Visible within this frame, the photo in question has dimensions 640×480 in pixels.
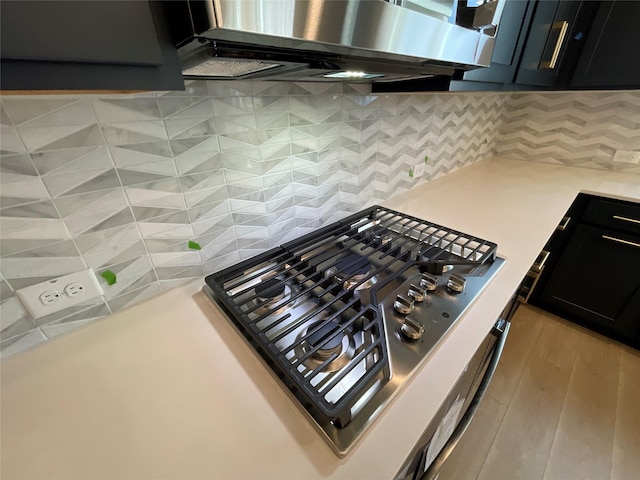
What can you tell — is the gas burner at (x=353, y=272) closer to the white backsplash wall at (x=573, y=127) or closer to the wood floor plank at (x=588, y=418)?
the wood floor plank at (x=588, y=418)

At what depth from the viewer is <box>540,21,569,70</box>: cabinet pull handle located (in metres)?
1.03

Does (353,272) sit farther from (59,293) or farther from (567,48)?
(567,48)

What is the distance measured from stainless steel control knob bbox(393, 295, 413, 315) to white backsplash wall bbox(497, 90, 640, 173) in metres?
1.94

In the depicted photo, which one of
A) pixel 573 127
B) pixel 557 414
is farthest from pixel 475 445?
pixel 573 127

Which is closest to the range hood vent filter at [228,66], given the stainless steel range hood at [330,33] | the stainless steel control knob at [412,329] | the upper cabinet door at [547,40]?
the stainless steel range hood at [330,33]

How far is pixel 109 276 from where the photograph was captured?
64 cm

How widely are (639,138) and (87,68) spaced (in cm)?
245

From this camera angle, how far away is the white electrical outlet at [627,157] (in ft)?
5.12

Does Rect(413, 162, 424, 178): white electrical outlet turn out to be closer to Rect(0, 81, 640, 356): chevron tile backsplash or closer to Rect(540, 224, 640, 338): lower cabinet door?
Rect(0, 81, 640, 356): chevron tile backsplash

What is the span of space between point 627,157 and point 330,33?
87.5 inches

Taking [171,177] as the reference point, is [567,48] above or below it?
above

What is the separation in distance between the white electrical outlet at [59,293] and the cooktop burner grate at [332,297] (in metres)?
0.26

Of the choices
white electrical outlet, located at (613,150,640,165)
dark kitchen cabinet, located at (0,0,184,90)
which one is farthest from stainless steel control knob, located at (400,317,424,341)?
white electrical outlet, located at (613,150,640,165)

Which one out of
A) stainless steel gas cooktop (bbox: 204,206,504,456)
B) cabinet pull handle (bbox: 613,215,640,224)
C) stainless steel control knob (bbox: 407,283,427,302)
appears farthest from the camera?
cabinet pull handle (bbox: 613,215,640,224)
